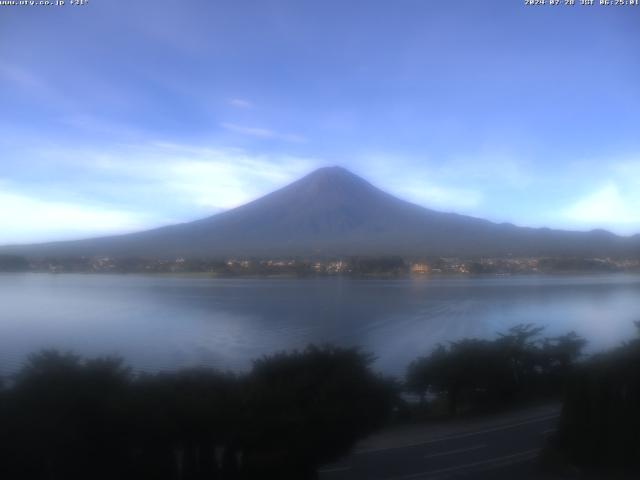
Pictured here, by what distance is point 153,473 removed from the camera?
255 inches

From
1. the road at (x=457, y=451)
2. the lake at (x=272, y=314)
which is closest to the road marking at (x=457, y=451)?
the road at (x=457, y=451)

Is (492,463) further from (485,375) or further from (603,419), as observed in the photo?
(485,375)

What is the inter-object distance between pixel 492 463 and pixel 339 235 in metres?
37.9

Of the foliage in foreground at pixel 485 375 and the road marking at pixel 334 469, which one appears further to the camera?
the foliage in foreground at pixel 485 375

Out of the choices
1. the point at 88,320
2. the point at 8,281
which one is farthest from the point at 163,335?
the point at 8,281

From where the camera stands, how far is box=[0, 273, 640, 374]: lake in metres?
12.8

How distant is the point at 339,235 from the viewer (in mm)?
46188

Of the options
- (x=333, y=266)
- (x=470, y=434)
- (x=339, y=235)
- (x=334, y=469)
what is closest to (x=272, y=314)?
(x=470, y=434)

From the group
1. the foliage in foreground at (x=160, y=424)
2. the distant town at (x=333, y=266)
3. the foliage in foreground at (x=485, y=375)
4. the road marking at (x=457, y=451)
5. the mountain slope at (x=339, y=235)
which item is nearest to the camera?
the foliage in foreground at (x=160, y=424)

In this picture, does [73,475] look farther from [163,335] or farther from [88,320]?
[88,320]

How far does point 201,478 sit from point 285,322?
985 centimetres

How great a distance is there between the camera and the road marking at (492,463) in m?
7.93

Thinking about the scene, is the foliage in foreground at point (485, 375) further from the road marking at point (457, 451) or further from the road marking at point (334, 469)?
the road marking at point (334, 469)

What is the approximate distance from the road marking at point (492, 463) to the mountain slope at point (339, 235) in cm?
1814
